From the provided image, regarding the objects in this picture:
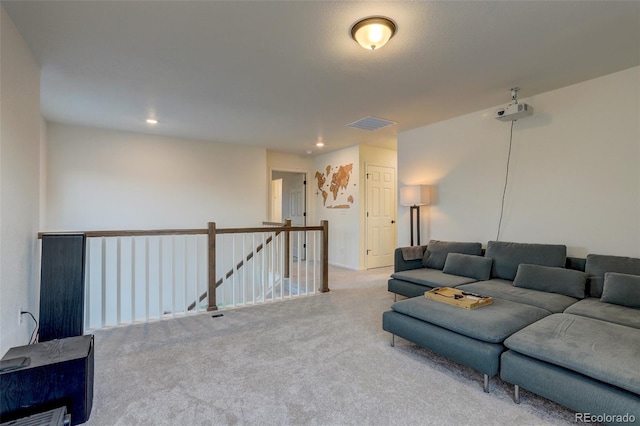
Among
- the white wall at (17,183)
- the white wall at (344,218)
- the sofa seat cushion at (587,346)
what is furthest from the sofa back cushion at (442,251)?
the white wall at (17,183)

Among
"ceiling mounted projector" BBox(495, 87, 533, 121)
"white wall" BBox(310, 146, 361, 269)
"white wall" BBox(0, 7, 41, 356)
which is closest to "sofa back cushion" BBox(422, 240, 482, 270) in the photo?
"ceiling mounted projector" BBox(495, 87, 533, 121)

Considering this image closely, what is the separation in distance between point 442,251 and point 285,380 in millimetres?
2661

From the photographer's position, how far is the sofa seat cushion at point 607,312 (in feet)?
6.72

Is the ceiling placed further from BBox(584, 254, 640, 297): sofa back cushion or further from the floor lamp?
BBox(584, 254, 640, 297): sofa back cushion

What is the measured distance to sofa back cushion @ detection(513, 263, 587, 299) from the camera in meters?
2.64

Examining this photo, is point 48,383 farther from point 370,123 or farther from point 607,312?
point 370,123

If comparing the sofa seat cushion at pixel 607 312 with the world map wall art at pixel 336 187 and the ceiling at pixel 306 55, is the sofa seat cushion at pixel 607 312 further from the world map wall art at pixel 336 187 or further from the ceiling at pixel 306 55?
the world map wall art at pixel 336 187

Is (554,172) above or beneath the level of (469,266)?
above

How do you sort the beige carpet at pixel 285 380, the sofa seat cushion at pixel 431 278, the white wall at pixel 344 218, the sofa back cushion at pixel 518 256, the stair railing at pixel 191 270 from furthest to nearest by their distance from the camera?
the white wall at pixel 344 218 < the stair railing at pixel 191 270 < the sofa seat cushion at pixel 431 278 < the sofa back cushion at pixel 518 256 < the beige carpet at pixel 285 380

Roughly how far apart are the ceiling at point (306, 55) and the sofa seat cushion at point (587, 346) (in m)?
2.09

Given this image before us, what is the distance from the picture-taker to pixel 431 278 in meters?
3.37

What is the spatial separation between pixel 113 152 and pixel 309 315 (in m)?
4.29

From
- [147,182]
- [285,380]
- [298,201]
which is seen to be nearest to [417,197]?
[285,380]

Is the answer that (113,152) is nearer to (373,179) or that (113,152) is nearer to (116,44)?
(116,44)
